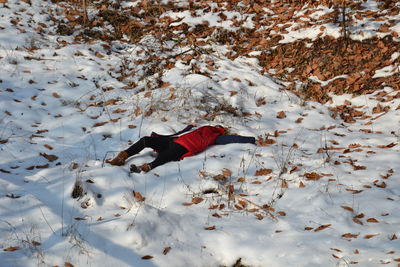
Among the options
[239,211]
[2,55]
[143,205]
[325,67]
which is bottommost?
[239,211]

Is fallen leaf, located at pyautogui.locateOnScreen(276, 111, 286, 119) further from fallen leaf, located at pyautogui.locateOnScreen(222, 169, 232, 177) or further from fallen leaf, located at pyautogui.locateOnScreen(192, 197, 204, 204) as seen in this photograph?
fallen leaf, located at pyautogui.locateOnScreen(192, 197, 204, 204)

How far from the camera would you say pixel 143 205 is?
126 inches

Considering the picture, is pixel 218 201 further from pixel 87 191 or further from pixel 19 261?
pixel 19 261

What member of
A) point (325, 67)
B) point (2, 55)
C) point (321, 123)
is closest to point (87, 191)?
point (321, 123)

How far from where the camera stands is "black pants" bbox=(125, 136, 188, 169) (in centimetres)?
436

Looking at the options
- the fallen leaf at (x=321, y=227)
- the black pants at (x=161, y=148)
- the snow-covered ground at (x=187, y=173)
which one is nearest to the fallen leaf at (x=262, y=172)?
the snow-covered ground at (x=187, y=173)

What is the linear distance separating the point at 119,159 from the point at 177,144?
73cm

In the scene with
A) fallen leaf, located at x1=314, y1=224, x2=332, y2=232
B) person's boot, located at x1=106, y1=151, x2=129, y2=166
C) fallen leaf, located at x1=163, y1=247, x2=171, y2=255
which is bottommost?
fallen leaf, located at x1=163, y1=247, x2=171, y2=255

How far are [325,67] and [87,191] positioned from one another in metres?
5.43

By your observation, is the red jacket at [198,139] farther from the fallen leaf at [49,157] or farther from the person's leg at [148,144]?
the fallen leaf at [49,157]

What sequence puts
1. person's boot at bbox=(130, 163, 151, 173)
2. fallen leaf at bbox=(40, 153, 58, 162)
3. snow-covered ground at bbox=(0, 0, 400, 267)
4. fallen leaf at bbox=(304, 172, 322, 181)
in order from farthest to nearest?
fallen leaf at bbox=(40, 153, 58, 162) → person's boot at bbox=(130, 163, 151, 173) → fallen leaf at bbox=(304, 172, 322, 181) → snow-covered ground at bbox=(0, 0, 400, 267)

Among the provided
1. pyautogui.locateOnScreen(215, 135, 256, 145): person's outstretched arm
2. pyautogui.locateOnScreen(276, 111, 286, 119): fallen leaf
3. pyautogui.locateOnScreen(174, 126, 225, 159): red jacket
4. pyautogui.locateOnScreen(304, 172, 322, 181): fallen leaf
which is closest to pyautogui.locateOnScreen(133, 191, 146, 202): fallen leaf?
pyautogui.locateOnScreen(174, 126, 225, 159): red jacket

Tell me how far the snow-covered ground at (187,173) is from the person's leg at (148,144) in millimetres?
149

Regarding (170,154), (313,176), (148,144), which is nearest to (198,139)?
(170,154)
